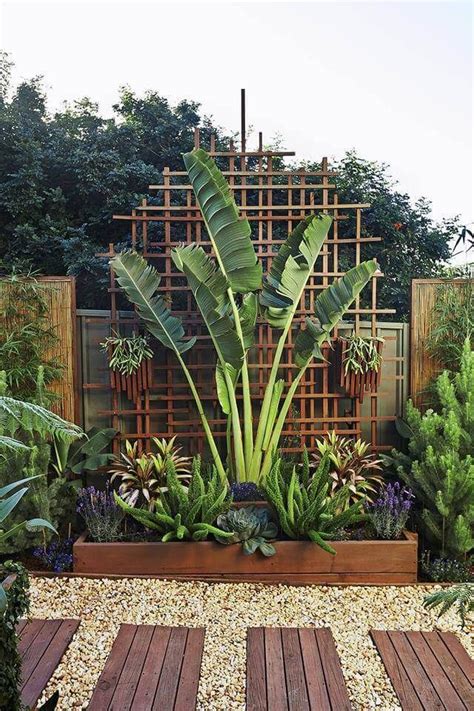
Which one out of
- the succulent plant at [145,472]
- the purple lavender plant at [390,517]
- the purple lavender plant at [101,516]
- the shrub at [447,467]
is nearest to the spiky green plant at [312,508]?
the purple lavender plant at [390,517]

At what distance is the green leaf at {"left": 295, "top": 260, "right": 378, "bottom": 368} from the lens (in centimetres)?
419

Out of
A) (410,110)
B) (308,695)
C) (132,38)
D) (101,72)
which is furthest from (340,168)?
(308,695)

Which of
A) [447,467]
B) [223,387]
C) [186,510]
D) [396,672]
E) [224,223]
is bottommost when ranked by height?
[396,672]

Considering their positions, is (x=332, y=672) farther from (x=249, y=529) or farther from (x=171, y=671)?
(x=249, y=529)

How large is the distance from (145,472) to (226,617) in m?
1.20

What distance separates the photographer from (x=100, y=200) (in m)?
8.41

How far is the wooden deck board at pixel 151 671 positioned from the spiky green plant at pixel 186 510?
107 cm

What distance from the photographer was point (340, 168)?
8312 mm

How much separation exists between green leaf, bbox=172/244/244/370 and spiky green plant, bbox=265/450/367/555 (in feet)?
2.65

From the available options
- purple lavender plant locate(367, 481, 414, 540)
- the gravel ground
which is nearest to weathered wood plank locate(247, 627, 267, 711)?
the gravel ground

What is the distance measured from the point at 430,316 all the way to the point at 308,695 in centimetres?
307

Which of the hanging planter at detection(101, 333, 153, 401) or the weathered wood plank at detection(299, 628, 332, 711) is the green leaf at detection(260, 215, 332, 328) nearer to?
the hanging planter at detection(101, 333, 153, 401)

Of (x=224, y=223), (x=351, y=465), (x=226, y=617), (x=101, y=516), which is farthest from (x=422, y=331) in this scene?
(x=101, y=516)

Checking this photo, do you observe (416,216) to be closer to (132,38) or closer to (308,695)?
(132,38)
